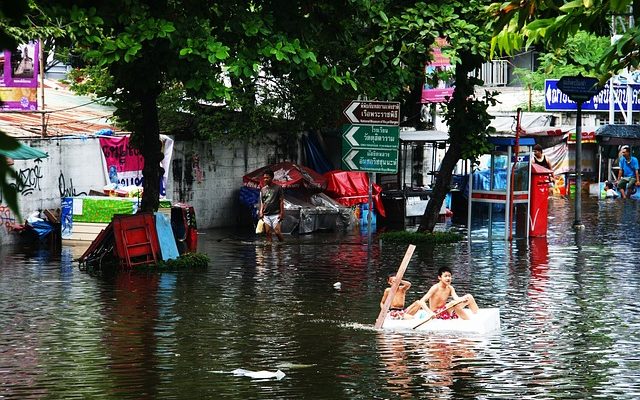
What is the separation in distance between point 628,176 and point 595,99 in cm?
431

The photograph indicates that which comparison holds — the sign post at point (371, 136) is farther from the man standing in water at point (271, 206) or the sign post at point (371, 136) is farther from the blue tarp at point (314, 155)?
the blue tarp at point (314, 155)

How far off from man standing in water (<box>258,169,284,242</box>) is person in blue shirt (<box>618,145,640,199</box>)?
17745 mm

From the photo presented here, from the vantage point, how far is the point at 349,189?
95.2 feet

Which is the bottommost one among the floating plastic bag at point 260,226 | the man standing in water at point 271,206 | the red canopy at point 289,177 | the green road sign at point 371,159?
the floating plastic bag at point 260,226

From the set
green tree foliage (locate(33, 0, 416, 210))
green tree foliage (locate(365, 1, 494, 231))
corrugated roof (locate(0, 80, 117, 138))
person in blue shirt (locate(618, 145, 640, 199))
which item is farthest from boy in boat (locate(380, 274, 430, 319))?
person in blue shirt (locate(618, 145, 640, 199))

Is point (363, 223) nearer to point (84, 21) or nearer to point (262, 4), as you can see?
point (262, 4)

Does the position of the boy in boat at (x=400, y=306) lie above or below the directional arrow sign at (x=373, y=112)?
below

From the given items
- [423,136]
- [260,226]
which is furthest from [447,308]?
[423,136]

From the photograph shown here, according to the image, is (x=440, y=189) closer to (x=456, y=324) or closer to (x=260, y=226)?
(x=260, y=226)

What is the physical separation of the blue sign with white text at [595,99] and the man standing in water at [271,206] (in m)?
18.8

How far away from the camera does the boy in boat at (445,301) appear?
1385 cm

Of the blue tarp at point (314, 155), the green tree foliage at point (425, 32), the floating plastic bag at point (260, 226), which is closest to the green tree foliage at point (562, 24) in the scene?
the green tree foliage at point (425, 32)

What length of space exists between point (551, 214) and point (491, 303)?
17218 mm

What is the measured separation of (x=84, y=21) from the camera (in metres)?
16.7
